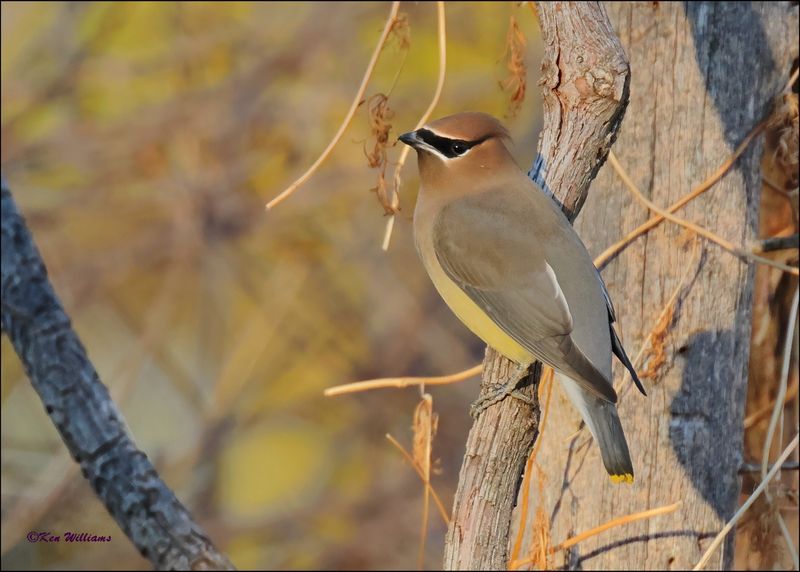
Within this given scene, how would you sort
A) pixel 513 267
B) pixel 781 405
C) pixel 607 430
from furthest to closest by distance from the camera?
pixel 781 405 < pixel 513 267 < pixel 607 430

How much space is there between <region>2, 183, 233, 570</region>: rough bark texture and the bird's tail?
1.03m

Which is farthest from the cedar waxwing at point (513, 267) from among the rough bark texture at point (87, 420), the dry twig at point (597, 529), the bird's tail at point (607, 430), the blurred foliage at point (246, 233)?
the blurred foliage at point (246, 233)

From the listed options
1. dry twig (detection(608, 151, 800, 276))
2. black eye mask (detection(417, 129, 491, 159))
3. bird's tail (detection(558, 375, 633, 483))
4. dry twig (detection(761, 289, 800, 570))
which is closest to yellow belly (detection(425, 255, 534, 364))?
bird's tail (detection(558, 375, 633, 483))

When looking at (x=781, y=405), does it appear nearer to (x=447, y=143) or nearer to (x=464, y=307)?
(x=464, y=307)

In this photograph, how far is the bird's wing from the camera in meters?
2.94

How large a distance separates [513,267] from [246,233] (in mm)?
3238

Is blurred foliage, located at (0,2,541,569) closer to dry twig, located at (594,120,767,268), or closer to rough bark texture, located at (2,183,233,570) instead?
dry twig, located at (594,120,767,268)

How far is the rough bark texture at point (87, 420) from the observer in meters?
2.29

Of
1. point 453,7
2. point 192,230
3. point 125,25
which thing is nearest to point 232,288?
point 192,230

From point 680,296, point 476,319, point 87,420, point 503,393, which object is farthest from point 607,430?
point 87,420

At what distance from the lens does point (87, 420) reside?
2.39m

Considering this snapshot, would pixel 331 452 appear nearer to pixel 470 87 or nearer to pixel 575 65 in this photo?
pixel 470 87

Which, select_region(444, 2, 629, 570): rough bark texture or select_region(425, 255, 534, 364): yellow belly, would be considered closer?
select_region(444, 2, 629, 570): rough bark texture

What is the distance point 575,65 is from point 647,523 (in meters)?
1.47
